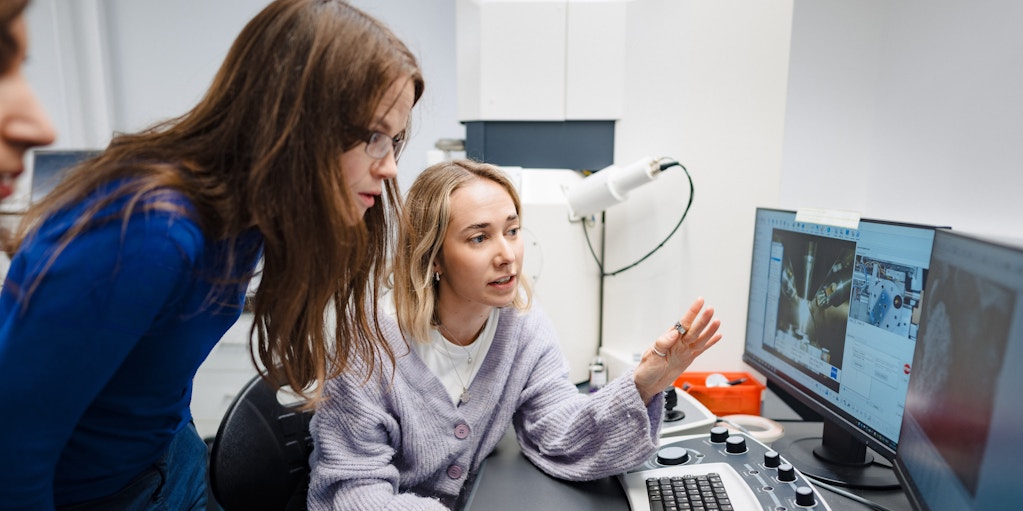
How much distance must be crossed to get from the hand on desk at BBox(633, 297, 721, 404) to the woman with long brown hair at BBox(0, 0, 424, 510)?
466mm

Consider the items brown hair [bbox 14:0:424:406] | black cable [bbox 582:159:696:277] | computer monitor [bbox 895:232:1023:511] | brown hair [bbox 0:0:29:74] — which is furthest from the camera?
black cable [bbox 582:159:696:277]

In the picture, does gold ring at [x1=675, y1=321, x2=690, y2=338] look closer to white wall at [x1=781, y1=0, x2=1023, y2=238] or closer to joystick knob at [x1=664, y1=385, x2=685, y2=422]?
joystick knob at [x1=664, y1=385, x2=685, y2=422]

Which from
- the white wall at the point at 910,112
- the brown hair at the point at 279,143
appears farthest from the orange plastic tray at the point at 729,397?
the brown hair at the point at 279,143

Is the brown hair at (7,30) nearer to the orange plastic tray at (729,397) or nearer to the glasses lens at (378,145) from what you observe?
the glasses lens at (378,145)

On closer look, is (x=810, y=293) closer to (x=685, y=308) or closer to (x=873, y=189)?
(x=685, y=308)

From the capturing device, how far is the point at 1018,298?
0.45 meters

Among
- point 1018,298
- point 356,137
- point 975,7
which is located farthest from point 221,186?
point 975,7

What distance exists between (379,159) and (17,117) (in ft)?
1.31

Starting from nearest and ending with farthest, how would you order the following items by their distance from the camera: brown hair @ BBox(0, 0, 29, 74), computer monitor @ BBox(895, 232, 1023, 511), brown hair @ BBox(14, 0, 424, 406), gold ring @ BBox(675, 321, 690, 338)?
brown hair @ BBox(0, 0, 29, 74)
computer monitor @ BBox(895, 232, 1023, 511)
brown hair @ BBox(14, 0, 424, 406)
gold ring @ BBox(675, 321, 690, 338)

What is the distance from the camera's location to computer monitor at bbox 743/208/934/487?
2.52 ft

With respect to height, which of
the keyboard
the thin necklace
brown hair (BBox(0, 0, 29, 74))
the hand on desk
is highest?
brown hair (BBox(0, 0, 29, 74))

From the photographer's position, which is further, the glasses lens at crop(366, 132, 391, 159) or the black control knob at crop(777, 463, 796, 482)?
the black control knob at crop(777, 463, 796, 482)

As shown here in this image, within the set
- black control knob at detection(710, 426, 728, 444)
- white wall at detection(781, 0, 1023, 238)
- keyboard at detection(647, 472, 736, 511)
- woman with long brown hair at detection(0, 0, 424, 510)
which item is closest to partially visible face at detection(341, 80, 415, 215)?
woman with long brown hair at detection(0, 0, 424, 510)

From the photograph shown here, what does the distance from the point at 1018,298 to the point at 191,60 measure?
7.24ft
